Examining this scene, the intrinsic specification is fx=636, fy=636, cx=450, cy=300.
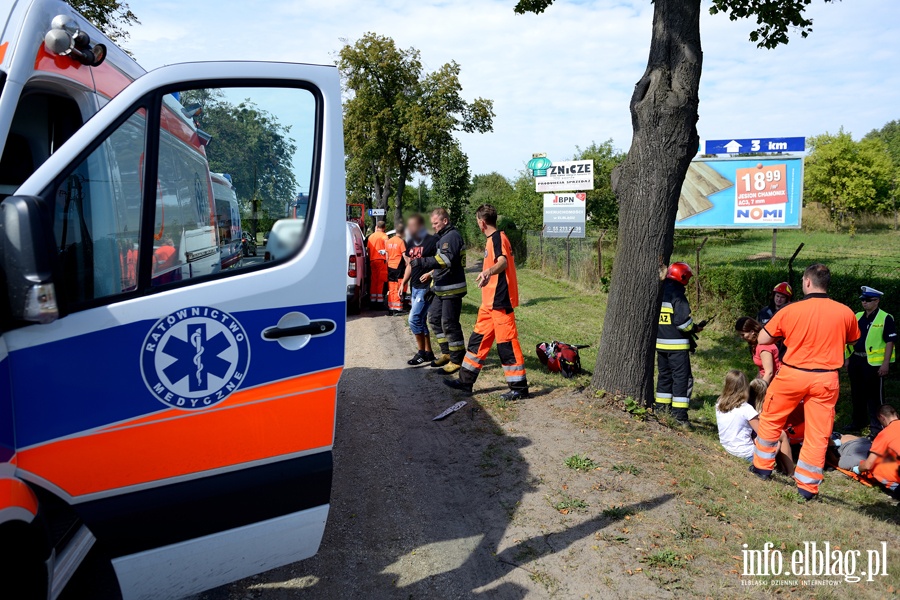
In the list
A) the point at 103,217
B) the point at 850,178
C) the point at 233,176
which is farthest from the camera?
the point at 850,178

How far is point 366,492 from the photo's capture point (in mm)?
4902

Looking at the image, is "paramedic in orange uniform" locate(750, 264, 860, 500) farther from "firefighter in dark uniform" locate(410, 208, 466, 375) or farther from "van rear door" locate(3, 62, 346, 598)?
"van rear door" locate(3, 62, 346, 598)

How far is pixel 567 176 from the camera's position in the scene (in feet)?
75.7

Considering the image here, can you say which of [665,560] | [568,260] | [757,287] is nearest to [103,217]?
[665,560]

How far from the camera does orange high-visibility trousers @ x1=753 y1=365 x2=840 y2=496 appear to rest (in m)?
5.14

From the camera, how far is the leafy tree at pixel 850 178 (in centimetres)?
3928

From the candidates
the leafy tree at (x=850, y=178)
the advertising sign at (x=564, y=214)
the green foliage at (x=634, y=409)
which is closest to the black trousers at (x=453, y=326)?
the green foliage at (x=634, y=409)

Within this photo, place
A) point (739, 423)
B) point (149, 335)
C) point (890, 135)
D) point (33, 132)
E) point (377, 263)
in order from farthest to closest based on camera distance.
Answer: point (890, 135), point (377, 263), point (739, 423), point (33, 132), point (149, 335)

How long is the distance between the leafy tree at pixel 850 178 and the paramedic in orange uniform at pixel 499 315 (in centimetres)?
3967

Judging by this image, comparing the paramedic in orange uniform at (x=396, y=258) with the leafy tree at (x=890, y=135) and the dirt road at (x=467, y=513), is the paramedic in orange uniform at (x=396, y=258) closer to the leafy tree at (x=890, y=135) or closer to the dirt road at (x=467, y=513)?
the dirt road at (x=467, y=513)

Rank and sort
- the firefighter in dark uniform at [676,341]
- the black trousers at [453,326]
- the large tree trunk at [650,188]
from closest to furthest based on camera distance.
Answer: the large tree trunk at [650,188], the firefighter in dark uniform at [676,341], the black trousers at [453,326]

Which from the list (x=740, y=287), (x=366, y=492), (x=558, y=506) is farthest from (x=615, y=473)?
(x=740, y=287)

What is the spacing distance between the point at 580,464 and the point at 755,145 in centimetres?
1801

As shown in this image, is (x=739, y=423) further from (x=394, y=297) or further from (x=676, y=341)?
(x=394, y=297)
